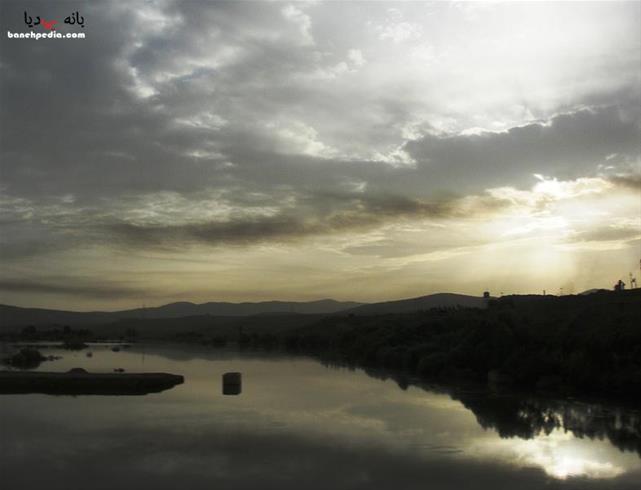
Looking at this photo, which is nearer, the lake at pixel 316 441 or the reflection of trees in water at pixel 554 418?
the lake at pixel 316 441

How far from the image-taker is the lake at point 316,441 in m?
19.8

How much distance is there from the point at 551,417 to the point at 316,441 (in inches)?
519

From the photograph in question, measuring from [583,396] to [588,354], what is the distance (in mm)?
5266

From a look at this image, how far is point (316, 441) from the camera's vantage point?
25125mm

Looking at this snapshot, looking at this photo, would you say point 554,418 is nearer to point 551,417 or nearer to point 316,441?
point 551,417

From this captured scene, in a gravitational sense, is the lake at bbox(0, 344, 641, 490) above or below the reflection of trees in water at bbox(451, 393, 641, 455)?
above

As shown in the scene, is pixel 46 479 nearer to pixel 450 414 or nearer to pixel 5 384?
pixel 450 414

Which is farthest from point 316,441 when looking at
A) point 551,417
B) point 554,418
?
point 551,417

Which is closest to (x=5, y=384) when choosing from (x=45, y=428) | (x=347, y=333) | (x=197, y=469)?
(x=45, y=428)

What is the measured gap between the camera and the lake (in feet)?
64.9

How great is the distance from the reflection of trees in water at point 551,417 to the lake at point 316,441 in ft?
0.27

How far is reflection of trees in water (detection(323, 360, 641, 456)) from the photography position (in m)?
27.0

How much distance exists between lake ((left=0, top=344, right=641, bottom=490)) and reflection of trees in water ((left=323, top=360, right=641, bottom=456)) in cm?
8

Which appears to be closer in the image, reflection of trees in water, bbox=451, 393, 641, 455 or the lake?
the lake
